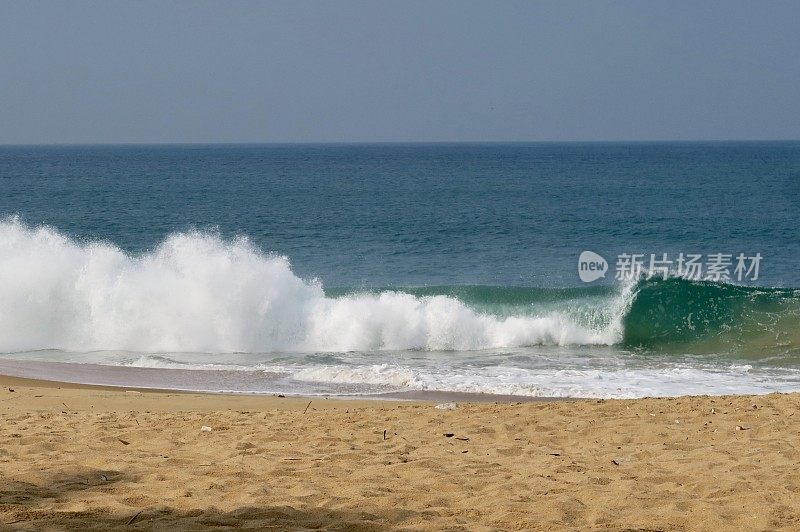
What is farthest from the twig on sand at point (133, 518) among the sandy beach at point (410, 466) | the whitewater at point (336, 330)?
the whitewater at point (336, 330)

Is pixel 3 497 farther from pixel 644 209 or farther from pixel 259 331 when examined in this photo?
pixel 644 209

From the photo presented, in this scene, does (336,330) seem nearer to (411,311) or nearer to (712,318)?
(411,311)

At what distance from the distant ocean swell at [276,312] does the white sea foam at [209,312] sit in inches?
1.0

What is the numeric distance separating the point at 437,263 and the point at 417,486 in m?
21.4

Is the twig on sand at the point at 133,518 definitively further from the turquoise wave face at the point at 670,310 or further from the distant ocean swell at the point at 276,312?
the turquoise wave face at the point at 670,310

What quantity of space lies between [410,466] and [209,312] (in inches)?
452

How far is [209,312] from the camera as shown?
16.9 metres

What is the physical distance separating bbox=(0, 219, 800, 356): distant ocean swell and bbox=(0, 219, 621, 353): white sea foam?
3 centimetres

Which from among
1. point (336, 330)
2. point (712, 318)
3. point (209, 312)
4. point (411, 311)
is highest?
point (712, 318)

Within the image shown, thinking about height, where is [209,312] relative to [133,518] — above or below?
below

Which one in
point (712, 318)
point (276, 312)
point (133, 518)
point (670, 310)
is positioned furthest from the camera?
point (670, 310)

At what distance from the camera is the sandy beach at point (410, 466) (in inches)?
190

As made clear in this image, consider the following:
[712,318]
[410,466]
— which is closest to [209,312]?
[712,318]

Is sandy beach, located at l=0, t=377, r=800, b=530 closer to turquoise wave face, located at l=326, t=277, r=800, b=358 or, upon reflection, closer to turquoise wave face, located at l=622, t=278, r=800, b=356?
turquoise wave face, located at l=622, t=278, r=800, b=356
